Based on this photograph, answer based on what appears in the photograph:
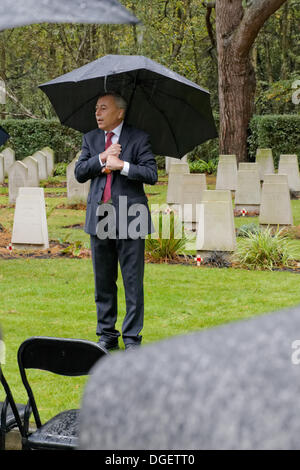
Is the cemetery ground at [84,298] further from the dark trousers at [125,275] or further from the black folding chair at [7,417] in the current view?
the black folding chair at [7,417]

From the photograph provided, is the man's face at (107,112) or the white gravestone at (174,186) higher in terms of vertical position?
the man's face at (107,112)

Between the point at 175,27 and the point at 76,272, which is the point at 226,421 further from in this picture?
the point at 175,27

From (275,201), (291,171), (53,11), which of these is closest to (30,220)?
(275,201)

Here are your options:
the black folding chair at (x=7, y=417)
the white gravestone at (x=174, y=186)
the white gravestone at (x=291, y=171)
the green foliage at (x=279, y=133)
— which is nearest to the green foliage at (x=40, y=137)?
the green foliage at (x=279, y=133)

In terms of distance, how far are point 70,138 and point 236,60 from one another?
34.6 ft

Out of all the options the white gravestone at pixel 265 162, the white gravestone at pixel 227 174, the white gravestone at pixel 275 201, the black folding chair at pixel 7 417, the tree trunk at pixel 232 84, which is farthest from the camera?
the white gravestone at pixel 265 162

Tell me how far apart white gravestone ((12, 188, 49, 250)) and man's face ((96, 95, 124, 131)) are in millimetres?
5032

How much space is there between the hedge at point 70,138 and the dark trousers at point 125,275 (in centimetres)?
1663

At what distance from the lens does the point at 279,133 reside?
2200 centimetres

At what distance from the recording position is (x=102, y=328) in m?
5.71

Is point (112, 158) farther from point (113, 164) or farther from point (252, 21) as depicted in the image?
point (252, 21)

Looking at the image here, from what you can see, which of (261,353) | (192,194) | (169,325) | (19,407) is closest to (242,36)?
(192,194)

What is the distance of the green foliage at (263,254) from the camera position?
9422 mm
